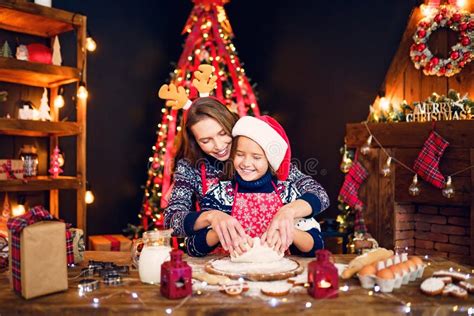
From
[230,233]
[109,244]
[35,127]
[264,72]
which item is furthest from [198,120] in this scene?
[264,72]

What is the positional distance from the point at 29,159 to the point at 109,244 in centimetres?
93

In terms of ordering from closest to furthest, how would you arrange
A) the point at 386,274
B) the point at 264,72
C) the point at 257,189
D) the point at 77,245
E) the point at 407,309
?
the point at 407,309 → the point at 386,274 → the point at 77,245 → the point at 257,189 → the point at 264,72

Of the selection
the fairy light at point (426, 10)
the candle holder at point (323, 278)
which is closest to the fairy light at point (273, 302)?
the candle holder at point (323, 278)

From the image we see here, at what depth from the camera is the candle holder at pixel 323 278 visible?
1.25 m

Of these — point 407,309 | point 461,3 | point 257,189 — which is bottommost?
point 407,309

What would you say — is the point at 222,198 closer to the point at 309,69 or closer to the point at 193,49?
the point at 193,49

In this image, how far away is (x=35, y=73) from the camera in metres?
3.62

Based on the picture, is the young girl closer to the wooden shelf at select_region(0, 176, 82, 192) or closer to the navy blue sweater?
the navy blue sweater

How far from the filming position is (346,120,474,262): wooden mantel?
137 inches

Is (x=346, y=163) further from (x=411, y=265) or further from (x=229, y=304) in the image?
(x=229, y=304)

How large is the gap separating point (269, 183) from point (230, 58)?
2815 millimetres

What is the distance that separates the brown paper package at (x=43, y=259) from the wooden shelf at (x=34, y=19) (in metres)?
2.59

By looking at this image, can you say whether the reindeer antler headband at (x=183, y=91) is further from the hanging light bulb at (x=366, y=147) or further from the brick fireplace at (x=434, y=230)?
the brick fireplace at (x=434, y=230)

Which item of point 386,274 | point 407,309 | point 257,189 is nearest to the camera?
point 407,309
